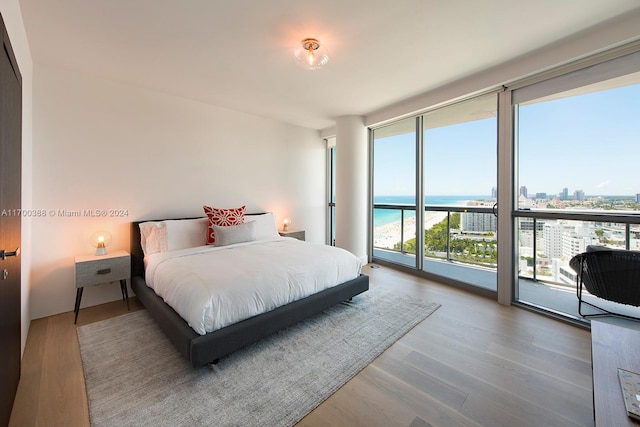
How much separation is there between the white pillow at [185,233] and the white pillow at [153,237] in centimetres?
5

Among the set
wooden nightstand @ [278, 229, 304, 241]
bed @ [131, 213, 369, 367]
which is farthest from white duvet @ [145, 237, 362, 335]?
wooden nightstand @ [278, 229, 304, 241]

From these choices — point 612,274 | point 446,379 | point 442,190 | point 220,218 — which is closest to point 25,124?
point 220,218

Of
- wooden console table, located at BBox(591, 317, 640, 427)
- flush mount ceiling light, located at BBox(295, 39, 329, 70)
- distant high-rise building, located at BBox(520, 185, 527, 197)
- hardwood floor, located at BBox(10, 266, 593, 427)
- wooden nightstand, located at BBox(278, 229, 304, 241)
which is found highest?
flush mount ceiling light, located at BBox(295, 39, 329, 70)

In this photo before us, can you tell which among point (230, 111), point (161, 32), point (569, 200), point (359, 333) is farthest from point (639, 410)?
point (230, 111)

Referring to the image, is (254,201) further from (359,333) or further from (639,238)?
(639,238)

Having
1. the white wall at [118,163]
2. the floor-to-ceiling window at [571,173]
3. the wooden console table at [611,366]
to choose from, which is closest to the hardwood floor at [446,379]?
the wooden console table at [611,366]

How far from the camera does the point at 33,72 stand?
2570 mm

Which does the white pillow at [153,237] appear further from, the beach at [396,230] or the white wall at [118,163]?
the beach at [396,230]

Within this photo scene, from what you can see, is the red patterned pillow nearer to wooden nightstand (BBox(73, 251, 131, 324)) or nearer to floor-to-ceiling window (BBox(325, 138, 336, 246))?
wooden nightstand (BBox(73, 251, 131, 324))

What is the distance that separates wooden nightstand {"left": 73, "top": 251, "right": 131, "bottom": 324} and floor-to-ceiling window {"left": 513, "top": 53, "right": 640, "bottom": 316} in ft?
14.1

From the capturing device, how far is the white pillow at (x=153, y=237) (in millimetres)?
2959

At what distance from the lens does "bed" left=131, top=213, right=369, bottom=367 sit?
174 cm

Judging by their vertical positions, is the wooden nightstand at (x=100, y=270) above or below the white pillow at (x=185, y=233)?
below

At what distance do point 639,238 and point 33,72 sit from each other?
5.79 m
